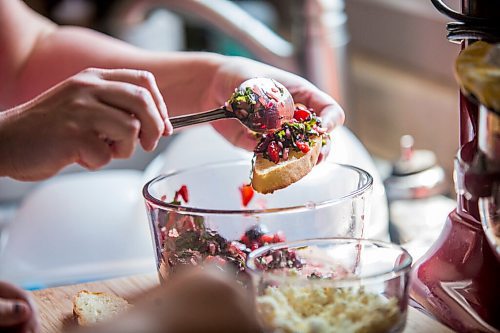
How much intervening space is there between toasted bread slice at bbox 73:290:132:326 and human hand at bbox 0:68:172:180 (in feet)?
0.35

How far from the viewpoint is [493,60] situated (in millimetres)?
527

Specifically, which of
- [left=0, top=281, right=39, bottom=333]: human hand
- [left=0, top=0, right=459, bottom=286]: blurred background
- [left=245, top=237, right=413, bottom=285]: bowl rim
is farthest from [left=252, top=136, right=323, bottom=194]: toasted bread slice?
[left=0, top=0, right=459, bottom=286]: blurred background

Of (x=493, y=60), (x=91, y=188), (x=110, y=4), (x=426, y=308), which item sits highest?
(x=493, y=60)

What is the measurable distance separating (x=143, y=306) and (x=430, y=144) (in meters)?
1.13

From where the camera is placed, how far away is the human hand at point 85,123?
0.68m

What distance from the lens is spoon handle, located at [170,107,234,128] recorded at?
0.71m

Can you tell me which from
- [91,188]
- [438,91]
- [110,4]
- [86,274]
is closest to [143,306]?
[86,274]

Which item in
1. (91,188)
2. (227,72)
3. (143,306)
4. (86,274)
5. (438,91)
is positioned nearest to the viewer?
(143,306)

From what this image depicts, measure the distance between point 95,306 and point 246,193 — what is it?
0.18m

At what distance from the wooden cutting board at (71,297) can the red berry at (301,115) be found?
182 mm

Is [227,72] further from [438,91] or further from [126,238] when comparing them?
[438,91]

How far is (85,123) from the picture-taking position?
695 mm

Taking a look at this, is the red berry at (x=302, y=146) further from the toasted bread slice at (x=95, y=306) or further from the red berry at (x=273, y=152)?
Answer: the toasted bread slice at (x=95, y=306)

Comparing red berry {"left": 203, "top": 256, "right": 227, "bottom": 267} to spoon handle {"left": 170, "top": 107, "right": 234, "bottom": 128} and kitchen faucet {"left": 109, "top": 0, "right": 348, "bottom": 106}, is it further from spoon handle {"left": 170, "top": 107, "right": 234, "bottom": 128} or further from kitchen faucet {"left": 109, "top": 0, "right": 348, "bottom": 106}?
kitchen faucet {"left": 109, "top": 0, "right": 348, "bottom": 106}
